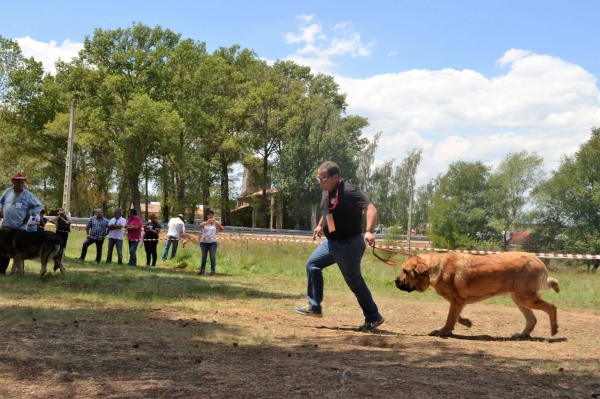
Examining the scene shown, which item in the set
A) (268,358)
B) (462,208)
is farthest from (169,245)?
(462,208)

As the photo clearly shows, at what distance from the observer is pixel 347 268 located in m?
7.06

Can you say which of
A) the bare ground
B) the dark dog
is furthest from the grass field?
the dark dog

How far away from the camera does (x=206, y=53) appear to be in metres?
55.6

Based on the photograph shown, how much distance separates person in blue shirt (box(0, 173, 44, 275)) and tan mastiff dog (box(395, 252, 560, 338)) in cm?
733

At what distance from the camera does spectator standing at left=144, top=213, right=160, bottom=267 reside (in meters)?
17.8

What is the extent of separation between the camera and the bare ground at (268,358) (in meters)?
4.20

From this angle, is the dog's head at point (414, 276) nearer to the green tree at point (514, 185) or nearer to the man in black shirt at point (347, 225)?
the man in black shirt at point (347, 225)

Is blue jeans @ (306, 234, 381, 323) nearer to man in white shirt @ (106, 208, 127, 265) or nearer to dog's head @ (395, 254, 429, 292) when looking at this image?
dog's head @ (395, 254, 429, 292)

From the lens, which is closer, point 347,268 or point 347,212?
point 347,212

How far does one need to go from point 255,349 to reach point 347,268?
1.79 m

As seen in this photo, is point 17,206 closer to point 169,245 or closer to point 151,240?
point 151,240

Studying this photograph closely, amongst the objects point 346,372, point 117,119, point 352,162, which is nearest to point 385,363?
point 346,372

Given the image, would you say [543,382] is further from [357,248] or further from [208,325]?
[208,325]

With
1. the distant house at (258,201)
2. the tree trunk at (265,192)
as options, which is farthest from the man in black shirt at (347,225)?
the distant house at (258,201)
